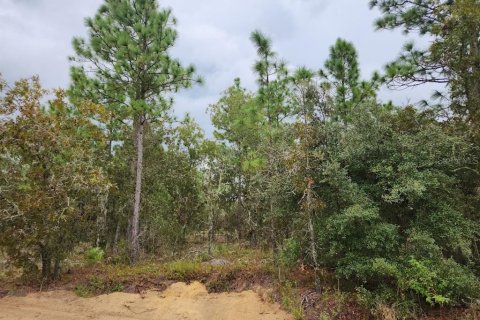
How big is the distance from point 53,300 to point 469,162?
1107 cm

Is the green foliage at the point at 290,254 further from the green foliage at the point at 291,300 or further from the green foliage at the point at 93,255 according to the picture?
the green foliage at the point at 93,255

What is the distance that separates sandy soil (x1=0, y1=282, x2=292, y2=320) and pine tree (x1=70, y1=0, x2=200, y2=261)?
3.44 m

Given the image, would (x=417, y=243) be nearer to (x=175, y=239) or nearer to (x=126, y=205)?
(x=175, y=239)

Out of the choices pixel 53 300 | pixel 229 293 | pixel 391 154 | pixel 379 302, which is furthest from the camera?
pixel 53 300

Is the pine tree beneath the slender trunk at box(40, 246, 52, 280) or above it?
above

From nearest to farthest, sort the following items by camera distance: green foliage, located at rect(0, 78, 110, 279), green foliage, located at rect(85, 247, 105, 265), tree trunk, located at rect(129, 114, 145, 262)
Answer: green foliage, located at rect(0, 78, 110, 279) < green foliage, located at rect(85, 247, 105, 265) < tree trunk, located at rect(129, 114, 145, 262)

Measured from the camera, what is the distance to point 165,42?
13.2 meters

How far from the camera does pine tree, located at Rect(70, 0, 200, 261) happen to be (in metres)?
13.0

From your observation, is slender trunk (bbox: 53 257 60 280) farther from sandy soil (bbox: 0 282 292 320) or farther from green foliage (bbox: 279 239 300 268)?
green foliage (bbox: 279 239 300 268)

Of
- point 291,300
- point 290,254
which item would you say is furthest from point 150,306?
point 290,254

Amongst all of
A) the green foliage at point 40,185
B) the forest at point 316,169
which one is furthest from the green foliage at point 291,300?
the green foliage at point 40,185

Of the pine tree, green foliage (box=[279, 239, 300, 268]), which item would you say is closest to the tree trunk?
the pine tree

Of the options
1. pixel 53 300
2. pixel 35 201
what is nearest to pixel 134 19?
pixel 35 201

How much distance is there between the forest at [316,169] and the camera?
300 inches
